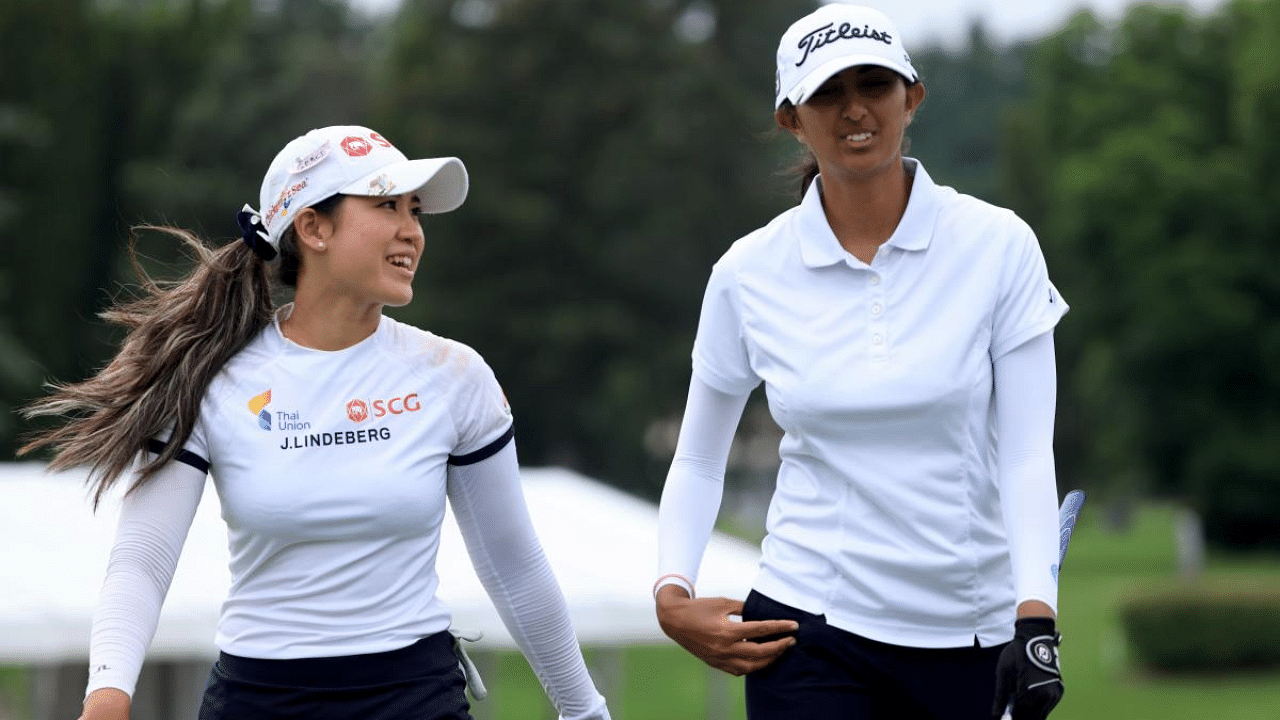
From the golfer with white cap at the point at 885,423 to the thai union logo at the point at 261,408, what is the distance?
2.83 feet

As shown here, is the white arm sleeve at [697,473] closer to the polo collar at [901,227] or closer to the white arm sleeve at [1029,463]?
the polo collar at [901,227]

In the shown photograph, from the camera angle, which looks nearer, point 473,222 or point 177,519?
point 177,519

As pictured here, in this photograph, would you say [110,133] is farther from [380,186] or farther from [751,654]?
[751,654]

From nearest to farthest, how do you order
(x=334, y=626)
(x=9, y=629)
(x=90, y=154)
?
1. (x=334, y=626)
2. (x=9, y=629)
3. (x=90, y=154)

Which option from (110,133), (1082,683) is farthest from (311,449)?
(110,133)

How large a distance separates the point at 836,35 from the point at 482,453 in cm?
106

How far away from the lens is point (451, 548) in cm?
1543

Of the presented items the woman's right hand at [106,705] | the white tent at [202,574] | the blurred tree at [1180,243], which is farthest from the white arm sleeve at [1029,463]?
the blurred tree at [1180,243]

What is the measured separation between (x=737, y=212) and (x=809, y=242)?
4588 cm

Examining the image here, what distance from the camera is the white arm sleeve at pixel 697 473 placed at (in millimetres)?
4480

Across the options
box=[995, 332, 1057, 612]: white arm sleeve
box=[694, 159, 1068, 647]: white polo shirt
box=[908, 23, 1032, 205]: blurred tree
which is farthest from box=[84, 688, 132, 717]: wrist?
box=[908, 23, 1032, 205]: blurred tree

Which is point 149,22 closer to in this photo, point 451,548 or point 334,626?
point 451,548

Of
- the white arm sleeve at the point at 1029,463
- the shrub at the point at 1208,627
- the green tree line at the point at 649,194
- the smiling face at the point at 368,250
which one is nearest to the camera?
the white arm sleeve at the point at 1029,463

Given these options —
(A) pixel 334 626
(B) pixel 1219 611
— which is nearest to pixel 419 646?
(A) pixel 334 626
